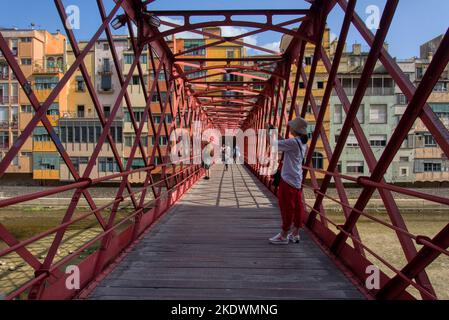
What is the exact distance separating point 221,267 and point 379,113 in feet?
110

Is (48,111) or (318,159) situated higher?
(48,111)

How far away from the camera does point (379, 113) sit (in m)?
34.3

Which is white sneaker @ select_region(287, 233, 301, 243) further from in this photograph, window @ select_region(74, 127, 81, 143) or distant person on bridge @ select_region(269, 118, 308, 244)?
window @ select_region(74, 127, 81, 143)

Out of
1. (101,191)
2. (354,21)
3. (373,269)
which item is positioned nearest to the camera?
(373,269)

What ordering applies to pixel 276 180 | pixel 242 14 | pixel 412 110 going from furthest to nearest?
1. pixel 242 14
2. pixel 276 180
3. pixel 412 110

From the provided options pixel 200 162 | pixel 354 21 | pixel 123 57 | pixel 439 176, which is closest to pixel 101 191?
pixel 123 57

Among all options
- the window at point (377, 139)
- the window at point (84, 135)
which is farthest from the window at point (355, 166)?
the window at point (84, 135)

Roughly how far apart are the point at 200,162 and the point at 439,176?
2723 cm

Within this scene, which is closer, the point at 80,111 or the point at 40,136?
the point at 40,136

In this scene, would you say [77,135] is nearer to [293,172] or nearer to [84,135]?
[84,135]

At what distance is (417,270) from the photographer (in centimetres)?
258

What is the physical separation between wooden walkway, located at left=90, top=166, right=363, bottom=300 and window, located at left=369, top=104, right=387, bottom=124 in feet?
101

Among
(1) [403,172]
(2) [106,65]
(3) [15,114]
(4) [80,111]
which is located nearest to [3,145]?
Result: (3) [15,114]
